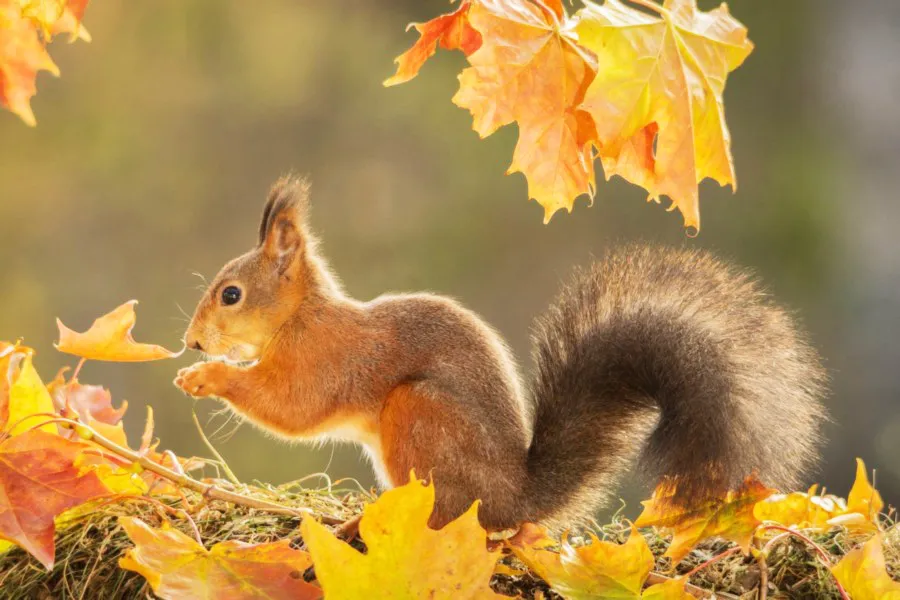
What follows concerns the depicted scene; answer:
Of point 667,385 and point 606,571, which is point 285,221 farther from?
point 606,571

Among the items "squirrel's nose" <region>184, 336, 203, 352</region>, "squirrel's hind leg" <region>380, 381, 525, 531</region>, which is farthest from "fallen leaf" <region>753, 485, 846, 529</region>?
"squirrel's nose" <region>184, 336, 203, 352</region>

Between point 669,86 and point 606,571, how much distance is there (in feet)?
1.17

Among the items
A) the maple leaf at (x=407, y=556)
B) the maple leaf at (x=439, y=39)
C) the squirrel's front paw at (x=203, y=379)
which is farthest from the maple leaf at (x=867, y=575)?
the squirrel's front paw at (x=203, y=379)

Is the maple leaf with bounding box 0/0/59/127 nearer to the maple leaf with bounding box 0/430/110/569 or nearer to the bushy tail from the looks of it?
the maple leaf with bounding box 0/430/110/569

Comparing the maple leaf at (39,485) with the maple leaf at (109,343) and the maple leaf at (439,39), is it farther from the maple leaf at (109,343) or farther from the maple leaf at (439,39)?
the maple leaf at (439,39)

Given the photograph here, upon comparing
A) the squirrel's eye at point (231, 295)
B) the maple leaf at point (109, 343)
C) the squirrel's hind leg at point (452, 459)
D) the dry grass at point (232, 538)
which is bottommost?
the dry grass at point (232, 538)

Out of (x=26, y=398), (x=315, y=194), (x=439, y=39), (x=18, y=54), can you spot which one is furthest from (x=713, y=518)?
(x=315, y=194)

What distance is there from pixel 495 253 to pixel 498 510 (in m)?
1.96

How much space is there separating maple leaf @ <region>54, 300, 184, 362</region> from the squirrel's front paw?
16 centimetres

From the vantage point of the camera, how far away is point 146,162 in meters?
2.98

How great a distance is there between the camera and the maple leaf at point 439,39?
36.4 inches

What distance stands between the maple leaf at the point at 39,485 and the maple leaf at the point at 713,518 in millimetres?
454

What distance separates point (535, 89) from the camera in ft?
2.74

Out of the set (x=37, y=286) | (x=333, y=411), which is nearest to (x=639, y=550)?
(x=333, y=411)
